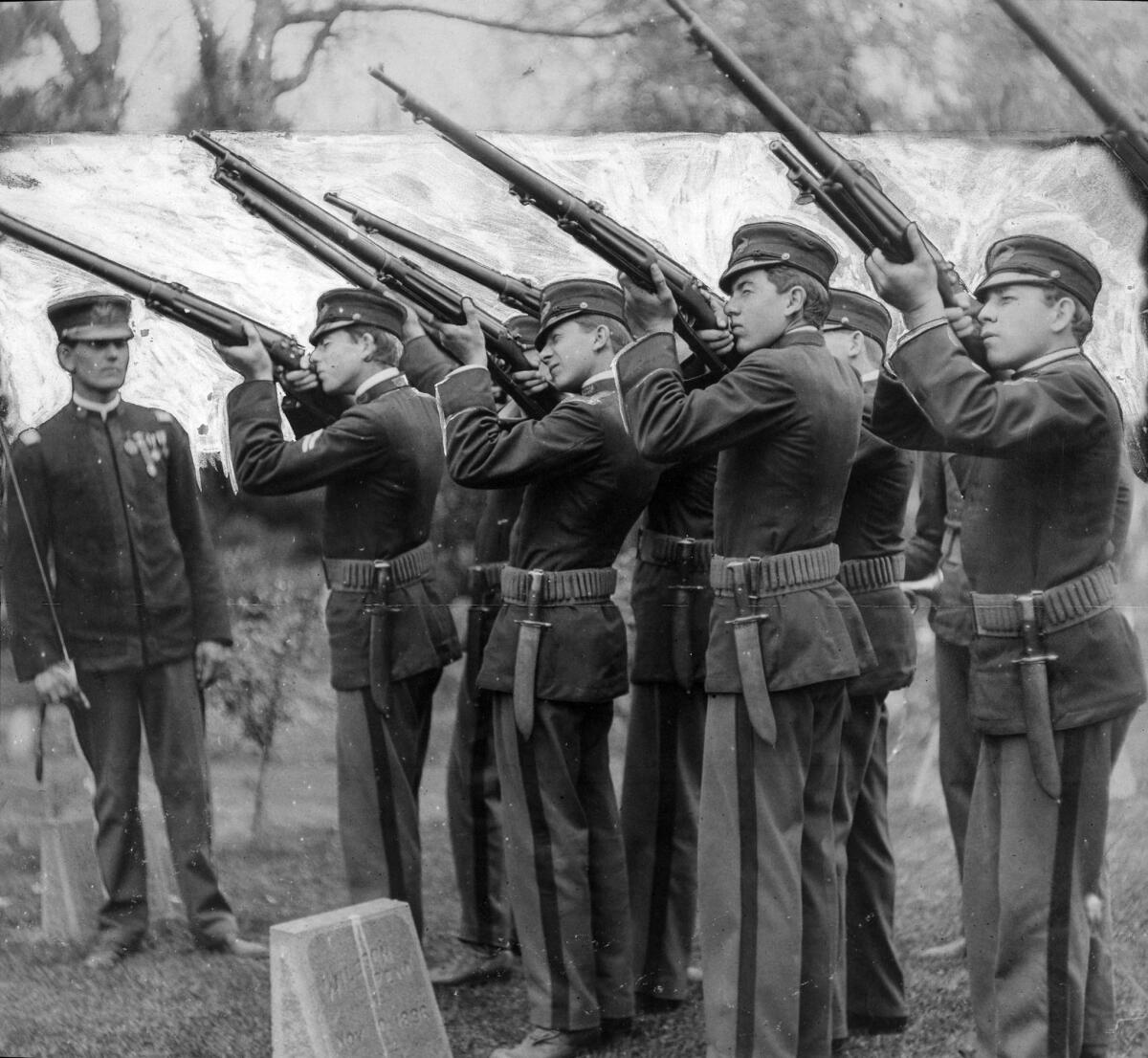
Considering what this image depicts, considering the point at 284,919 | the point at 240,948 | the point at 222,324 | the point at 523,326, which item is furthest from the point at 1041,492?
the point at 240,948

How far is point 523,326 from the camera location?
5.81m

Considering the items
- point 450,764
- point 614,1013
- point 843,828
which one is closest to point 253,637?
point 450,764

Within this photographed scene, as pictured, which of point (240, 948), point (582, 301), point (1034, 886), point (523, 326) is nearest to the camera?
point (1034, 886)

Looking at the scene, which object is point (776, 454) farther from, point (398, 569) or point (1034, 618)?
point (398, 569)

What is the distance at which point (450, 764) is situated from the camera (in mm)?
5840

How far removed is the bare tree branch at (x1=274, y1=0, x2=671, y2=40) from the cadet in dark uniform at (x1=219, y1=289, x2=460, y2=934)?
938 mm

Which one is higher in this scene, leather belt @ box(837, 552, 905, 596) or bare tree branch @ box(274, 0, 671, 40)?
bare tree branch @ box(274, 0, 671, 40)

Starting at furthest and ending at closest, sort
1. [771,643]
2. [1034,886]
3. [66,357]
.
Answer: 1. [66,357]
2. [771,643]
3. [1034,886]

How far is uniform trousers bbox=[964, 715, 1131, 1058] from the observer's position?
189 inches

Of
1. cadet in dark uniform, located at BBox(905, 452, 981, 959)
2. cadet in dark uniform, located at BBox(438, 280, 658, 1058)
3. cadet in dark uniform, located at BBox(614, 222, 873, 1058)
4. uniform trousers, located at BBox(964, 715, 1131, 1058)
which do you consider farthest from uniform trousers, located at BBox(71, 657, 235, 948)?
uniform trousers, located at BBox(964, 715, 1131, 1058)

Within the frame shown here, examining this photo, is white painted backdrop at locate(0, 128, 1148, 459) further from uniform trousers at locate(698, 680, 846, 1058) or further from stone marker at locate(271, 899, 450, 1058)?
stone marker at locate(271, 899, 450, 1058)

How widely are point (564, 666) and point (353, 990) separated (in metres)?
1.25

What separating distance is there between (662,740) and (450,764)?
29.8 inches

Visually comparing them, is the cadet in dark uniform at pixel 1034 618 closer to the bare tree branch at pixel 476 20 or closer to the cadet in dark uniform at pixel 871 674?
the cadet in dark uniform at pixel 871 674
